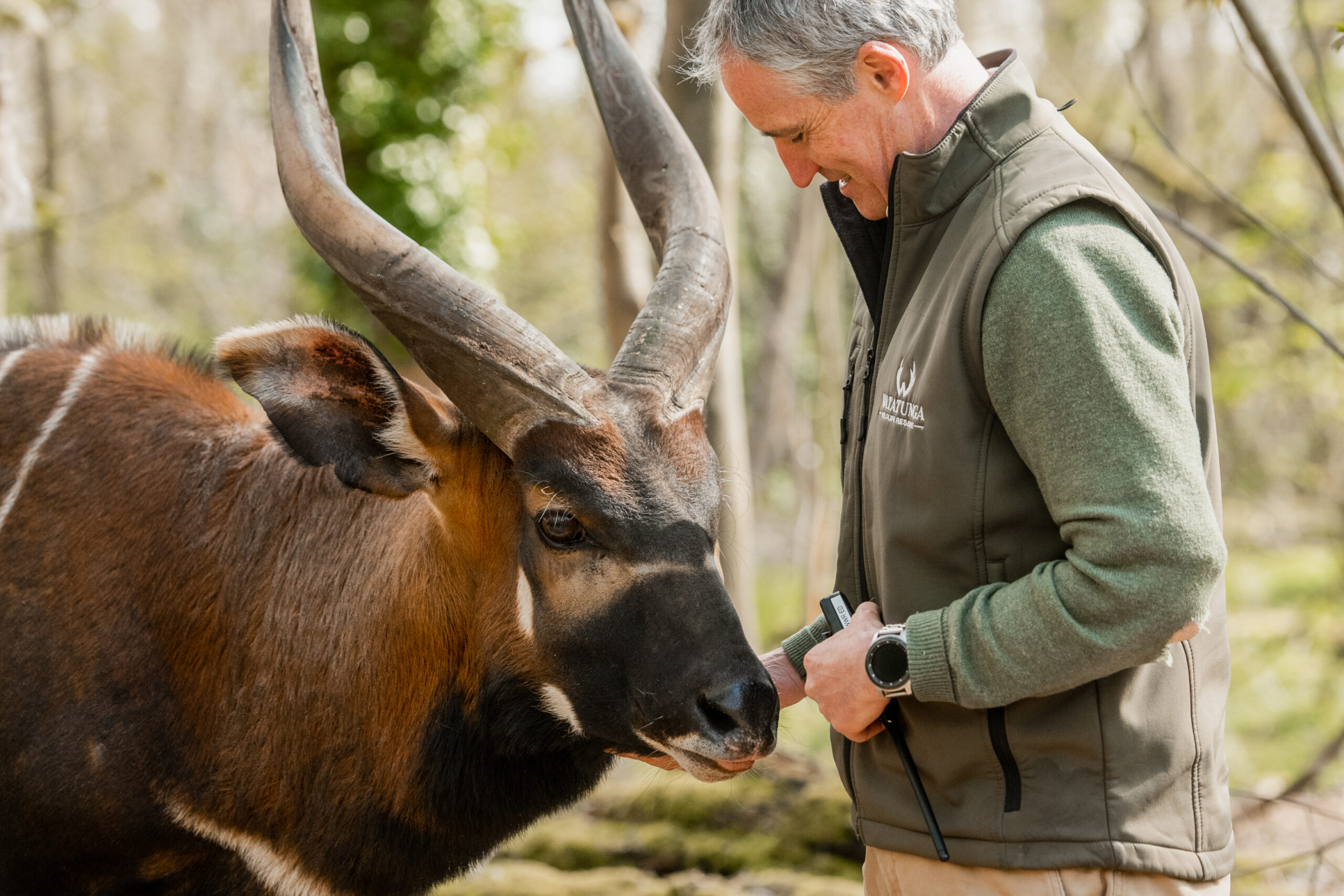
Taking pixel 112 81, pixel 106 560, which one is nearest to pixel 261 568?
pixel 106 560

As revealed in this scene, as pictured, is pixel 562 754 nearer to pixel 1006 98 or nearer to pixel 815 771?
pixel 1006 98

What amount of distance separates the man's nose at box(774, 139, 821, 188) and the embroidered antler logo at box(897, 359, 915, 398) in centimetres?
54

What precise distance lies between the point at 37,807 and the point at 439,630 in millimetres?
1341

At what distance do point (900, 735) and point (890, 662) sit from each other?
33 centimetres

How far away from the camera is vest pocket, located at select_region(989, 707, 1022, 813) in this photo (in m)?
2.46

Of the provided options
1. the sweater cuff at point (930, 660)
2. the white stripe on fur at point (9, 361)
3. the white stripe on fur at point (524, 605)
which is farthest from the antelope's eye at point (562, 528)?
the white stripe on fur at point (9, 361)

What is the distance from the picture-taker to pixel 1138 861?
7.76 feet

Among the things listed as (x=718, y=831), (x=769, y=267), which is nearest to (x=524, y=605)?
(x=718, y=831)

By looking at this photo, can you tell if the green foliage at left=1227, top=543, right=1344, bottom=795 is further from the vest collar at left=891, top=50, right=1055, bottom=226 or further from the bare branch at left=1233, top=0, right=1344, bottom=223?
the vest collar at left=891, top=50, right=1055, bottom=226

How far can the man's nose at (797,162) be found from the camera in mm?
2826

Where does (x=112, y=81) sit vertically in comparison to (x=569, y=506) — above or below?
above

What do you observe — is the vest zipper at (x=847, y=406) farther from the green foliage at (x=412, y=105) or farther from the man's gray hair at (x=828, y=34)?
the green foliage at (x=412, y=105)

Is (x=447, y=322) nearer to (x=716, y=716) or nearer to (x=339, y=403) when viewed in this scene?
(x=339, y=403)

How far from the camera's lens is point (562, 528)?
3188 mm
